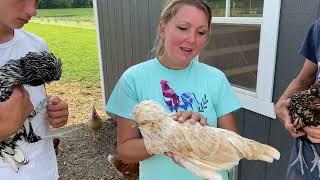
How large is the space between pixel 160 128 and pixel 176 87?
41cm

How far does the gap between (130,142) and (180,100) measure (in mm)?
358

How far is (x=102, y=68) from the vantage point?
8078 mm

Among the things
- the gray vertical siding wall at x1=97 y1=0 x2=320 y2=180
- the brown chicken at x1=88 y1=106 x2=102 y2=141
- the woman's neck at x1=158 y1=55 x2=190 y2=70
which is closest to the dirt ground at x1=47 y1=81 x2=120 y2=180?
the brown chicken at x1=88 y1=106 x2=102 y2=141

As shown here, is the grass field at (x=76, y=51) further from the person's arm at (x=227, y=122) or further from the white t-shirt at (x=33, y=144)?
the person's arm at (x=227, y=122)

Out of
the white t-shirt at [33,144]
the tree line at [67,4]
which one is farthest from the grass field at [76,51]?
the tree line at [67,4]

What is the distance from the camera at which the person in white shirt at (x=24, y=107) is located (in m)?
1.55

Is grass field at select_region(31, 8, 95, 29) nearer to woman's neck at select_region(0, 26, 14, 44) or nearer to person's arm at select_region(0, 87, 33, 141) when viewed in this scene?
woman's neck at select_region(0, 26, 14, 44)

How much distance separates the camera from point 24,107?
1569 millimetres

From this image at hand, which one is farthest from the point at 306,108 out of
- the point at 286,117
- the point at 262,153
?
the point at 262,153

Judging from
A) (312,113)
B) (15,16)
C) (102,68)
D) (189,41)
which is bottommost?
(102,68)

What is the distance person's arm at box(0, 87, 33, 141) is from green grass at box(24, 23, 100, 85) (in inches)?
266

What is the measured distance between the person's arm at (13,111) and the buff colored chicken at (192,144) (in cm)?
50

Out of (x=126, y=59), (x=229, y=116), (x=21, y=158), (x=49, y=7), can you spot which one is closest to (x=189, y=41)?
(x=229, y=116)

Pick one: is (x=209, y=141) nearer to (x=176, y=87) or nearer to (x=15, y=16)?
(x=176, y=87)
